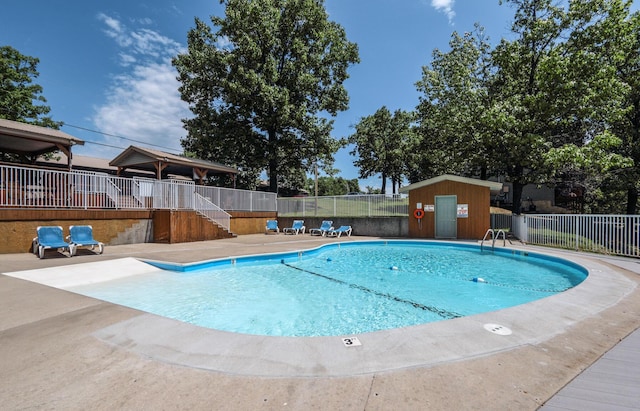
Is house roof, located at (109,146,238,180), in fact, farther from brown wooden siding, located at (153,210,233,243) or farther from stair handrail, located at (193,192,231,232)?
brown wooden siding, located at (153,210,233,243)

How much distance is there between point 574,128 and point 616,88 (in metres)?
3.49

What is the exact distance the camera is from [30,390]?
2152 mm

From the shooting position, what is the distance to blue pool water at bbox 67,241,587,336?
16.6 ft

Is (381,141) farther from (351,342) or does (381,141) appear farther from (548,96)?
(351,342)

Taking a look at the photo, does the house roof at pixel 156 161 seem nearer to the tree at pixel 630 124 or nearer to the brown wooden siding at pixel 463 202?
the brown wooden siding at pixel 463 202

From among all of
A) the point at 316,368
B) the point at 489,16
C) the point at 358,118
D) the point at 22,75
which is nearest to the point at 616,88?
the point at 489,16

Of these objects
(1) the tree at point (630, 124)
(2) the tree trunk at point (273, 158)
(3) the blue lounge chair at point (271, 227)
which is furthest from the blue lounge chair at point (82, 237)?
(1) the tree at point (630, 124)

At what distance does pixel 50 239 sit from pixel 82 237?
775mm

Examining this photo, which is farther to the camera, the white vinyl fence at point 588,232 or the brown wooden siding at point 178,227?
the brown wooden siding at point 178,227

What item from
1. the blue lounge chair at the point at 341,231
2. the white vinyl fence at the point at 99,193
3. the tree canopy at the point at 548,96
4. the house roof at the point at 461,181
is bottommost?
the blue lounge chair at the point at 341,231

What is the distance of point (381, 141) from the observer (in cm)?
3619

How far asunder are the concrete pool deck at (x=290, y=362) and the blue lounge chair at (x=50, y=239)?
222 inches

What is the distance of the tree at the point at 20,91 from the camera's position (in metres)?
21.4

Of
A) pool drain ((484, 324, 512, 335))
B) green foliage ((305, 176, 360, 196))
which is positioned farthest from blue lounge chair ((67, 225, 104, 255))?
green foliage ((305, 176, 360, 196))
